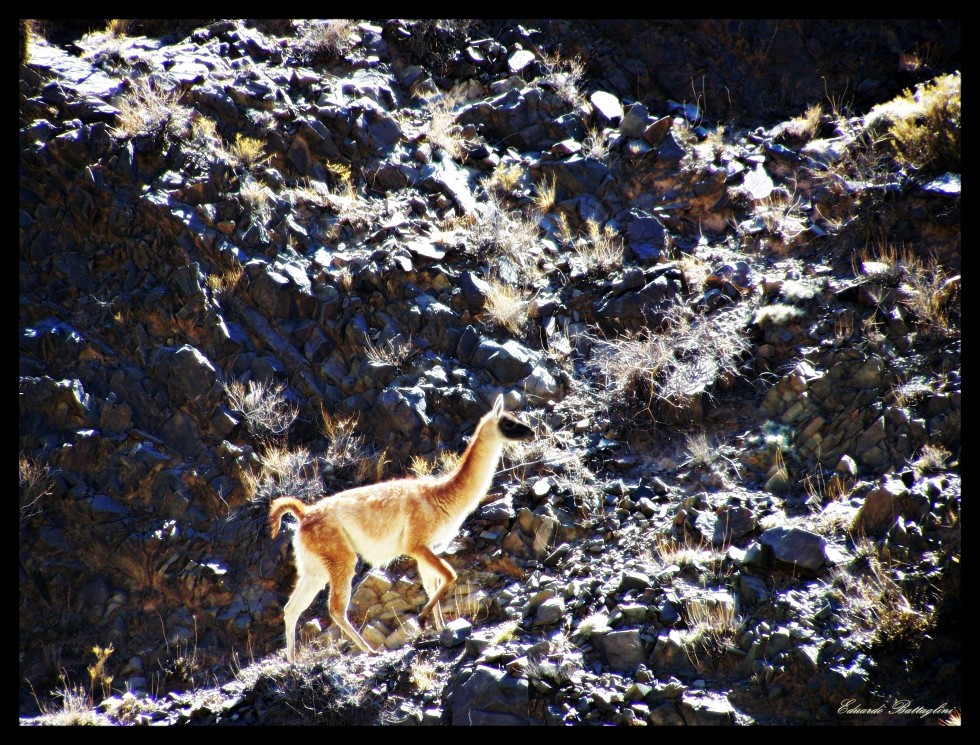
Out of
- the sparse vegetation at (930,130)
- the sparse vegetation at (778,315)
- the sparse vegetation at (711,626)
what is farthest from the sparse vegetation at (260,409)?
the sparse vegetation at (930,130)

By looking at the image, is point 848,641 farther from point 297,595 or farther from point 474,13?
point 474,13

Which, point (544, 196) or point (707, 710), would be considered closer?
point (707, 710)

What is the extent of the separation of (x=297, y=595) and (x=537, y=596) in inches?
99.7

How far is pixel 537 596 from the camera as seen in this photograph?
24.2 ft

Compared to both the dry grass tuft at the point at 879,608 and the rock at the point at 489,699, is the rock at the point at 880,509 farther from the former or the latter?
the rock at the point at 489,699

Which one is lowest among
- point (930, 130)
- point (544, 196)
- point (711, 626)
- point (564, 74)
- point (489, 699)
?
point (489, 699)

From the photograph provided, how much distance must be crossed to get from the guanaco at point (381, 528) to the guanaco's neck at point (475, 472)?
0.01 m

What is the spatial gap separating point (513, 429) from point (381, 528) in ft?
5.73

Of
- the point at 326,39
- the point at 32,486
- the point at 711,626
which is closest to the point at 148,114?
the point at 326,39

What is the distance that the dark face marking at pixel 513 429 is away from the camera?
7.54 meters

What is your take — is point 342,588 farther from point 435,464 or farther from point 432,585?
point 435,464

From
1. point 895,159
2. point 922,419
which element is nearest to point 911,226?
point 895,159
